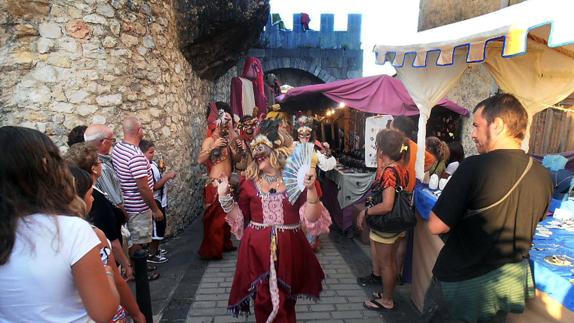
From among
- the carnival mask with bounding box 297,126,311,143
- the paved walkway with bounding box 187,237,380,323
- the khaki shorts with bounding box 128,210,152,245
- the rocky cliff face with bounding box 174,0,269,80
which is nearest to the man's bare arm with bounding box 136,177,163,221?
the khaki shorts with bounding box 128,210,152,245

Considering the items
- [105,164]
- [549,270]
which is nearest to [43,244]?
[105,164]

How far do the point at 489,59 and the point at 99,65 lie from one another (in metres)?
4.94

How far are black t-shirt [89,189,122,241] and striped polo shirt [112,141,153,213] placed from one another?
109cm

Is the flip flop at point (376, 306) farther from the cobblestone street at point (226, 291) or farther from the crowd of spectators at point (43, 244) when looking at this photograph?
the crowd of spectators at point (43, 244)

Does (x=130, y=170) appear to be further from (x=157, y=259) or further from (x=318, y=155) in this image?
(x=318, y=155)

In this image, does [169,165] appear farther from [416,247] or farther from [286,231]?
[416,247]

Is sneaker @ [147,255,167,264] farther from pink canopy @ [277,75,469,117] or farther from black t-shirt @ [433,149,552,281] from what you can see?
black t-shirt @ [433,149,552,281]

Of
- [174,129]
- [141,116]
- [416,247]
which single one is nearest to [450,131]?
[416,247]

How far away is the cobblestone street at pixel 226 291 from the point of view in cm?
358

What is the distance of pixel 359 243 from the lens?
582 centimetres

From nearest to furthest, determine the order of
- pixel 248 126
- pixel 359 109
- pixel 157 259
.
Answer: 1. pixel 157 259
2. pixel 359 109
3. pixel 248 126

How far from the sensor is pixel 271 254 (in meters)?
2.71

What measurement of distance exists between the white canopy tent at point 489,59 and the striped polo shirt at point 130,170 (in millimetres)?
3138

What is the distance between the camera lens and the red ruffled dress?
2691 millimetres
